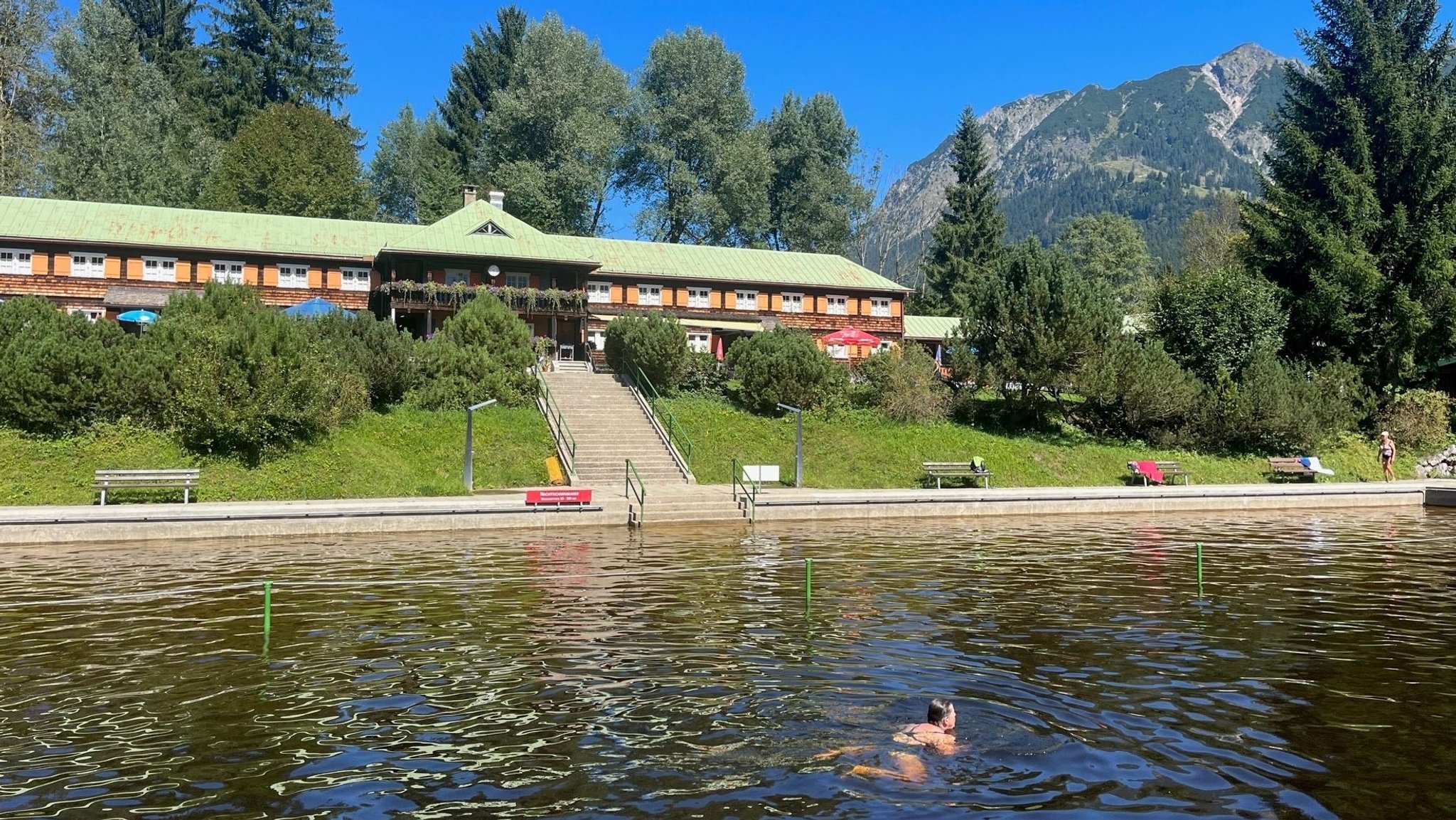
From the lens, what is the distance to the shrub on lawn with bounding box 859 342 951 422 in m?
37.8

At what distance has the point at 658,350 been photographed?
38.0m

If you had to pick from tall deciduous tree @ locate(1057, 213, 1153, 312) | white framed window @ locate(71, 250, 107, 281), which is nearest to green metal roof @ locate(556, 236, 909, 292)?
white framed window @ locate(71, 250, 107, 281)

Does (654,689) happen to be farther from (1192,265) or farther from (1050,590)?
(1192,265)

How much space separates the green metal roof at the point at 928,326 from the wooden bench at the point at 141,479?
43014 mm

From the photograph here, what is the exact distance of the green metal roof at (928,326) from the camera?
61500 millimetres

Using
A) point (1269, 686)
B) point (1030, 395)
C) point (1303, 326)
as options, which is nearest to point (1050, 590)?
point (1269, 686)

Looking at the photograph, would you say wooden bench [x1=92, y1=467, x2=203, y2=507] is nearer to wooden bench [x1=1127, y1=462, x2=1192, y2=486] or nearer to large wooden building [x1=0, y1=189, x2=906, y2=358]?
large wooden building [x1=0, y1=189, x2=906, y2=358]

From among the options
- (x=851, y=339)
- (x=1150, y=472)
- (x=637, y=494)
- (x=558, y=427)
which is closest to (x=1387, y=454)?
(x=1150, y=472)

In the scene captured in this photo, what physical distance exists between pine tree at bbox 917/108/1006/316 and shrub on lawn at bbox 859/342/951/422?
3189cm

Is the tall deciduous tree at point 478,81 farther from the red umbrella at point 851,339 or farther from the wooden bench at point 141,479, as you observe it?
the wooden bench at point 141,479

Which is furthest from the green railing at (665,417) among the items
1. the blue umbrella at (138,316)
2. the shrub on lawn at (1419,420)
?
the shrub on lawn at (1419,420)

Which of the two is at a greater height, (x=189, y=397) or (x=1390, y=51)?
(x=1390, y=51)

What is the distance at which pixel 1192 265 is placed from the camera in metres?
71.0

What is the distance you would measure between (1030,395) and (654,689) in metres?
30.7
